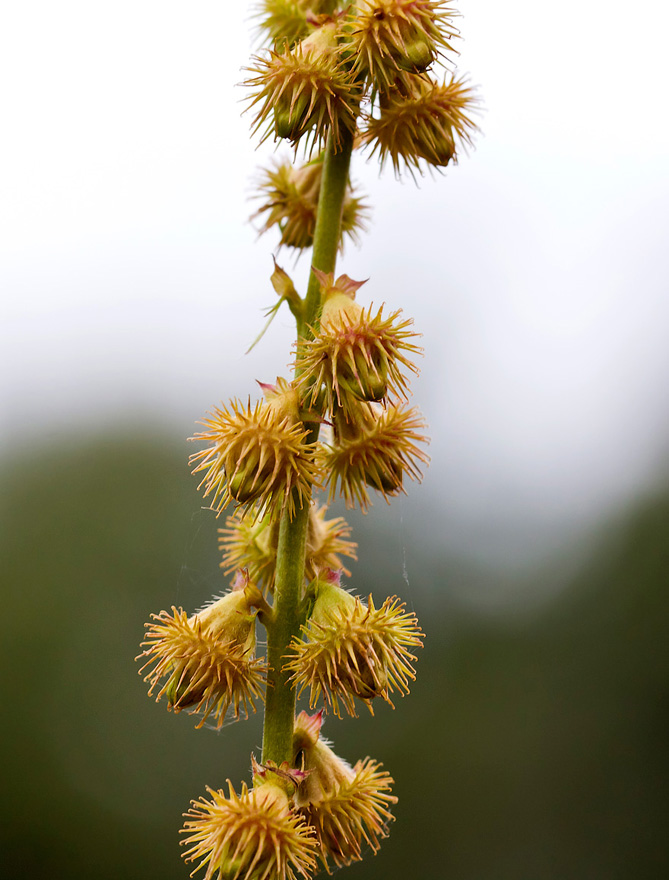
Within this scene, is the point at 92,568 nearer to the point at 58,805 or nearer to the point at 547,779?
the point at 58,805

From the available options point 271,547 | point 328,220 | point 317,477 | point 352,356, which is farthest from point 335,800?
point 328,220

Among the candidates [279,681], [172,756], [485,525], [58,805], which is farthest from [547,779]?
[279,681]

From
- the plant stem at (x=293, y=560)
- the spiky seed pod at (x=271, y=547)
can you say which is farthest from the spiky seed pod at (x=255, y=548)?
the plant stem at (x=293, y=560)

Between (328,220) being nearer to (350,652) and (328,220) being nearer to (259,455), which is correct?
(259,455)

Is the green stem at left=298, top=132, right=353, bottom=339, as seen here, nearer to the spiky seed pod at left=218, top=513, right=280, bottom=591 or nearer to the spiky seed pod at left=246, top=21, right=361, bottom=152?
the spiky seed pod at left=246, top=21, right=361, bottom=152

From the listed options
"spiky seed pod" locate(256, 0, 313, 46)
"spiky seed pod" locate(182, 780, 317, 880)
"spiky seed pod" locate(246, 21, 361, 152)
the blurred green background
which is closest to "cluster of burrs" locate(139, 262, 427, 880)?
"spiky seed pod" locate(182, 780, 317, 880)
